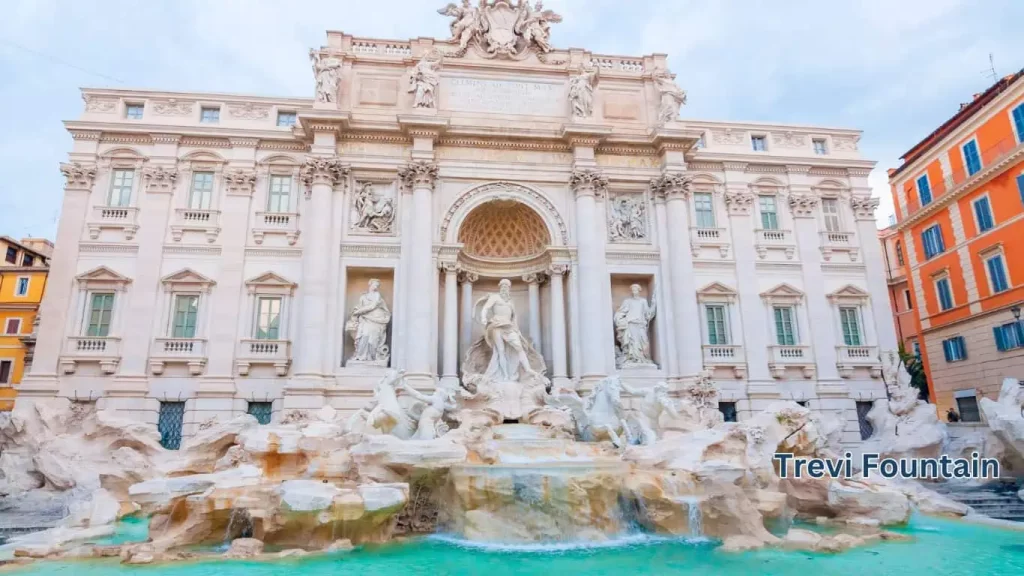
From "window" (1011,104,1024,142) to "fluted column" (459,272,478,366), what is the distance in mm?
19134

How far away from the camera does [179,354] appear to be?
17.1m

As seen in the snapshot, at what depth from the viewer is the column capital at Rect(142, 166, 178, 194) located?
60.1 feet

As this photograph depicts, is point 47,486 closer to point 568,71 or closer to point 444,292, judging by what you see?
point 444,292

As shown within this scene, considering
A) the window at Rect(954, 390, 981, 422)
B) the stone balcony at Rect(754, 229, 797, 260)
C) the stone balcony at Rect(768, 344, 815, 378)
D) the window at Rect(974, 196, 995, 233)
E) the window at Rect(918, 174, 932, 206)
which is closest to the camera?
the stone balcony at Rect(768, 344, 815, 378)

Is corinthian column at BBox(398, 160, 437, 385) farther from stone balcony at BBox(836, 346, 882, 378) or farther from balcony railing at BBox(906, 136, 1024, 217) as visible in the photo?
balcony railing at BBox(906, 136, 1024, 217)

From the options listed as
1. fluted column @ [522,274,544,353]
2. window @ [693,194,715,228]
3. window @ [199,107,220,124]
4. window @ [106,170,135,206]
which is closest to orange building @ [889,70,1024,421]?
window @ [693,194,715,228]

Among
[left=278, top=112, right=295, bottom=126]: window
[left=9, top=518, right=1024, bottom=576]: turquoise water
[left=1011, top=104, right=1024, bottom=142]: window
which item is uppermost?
[left=278, top=112, right=295, bottom=126]: window

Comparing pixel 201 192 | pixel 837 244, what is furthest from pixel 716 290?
pixel 201 192

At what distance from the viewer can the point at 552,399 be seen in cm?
1580

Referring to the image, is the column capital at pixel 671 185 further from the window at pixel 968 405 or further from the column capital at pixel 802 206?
the window at pixel 968 405

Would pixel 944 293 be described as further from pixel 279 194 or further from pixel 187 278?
pixel 187 278

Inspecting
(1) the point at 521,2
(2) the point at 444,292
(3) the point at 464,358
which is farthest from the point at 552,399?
(1) the point at 521,2

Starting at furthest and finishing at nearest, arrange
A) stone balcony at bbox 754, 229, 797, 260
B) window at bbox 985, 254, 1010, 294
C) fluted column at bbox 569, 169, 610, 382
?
window at bbox 985, 254, 1010, 294 < stone balcony at bbox 754, 229, 797, 260 < fluted column at bbox 569, 169, 610, 382

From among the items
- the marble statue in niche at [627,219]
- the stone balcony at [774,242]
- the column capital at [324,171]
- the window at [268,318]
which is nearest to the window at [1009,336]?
the stone balcony at [774,242]
